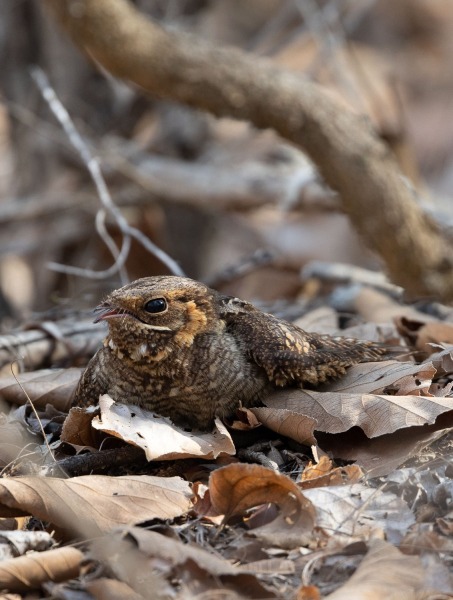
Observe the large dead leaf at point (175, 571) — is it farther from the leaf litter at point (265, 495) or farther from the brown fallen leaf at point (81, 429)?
the brown fallen leaf at point (81, 429)

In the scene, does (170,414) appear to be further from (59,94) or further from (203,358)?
(59,94)

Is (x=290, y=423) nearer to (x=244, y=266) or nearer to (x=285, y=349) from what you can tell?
(x=285, y=349)

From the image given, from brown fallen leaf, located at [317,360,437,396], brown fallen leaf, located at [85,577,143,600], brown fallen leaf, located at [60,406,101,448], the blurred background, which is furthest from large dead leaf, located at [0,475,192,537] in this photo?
the blurred background

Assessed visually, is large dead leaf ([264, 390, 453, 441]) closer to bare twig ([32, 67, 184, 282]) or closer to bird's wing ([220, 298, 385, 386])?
bird's wing ([220, 298, 385, 386])

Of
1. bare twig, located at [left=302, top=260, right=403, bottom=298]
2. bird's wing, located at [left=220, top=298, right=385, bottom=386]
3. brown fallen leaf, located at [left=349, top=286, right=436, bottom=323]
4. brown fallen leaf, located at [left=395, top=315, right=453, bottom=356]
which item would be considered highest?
bird's wing, located at [left=220, top=298, right=385, bottom=386]

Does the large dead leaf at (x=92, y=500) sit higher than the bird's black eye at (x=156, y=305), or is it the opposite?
the bird's black eye at (x=156, y=305)

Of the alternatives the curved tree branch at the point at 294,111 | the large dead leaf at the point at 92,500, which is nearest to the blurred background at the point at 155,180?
the curved tree branch at the point at 294,111

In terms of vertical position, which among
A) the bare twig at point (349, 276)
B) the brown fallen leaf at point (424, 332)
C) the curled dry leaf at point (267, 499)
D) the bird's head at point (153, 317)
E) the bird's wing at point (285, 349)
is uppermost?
the bird's head at point (153, 317)
